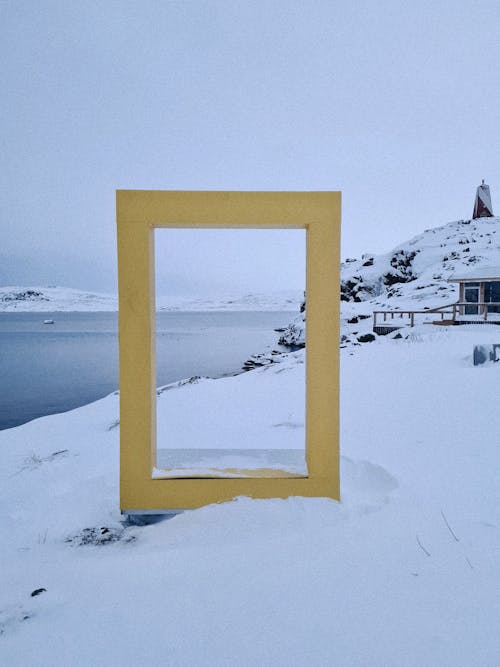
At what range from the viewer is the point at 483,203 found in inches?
2073

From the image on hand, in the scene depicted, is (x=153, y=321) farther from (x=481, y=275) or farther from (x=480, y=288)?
(x=480, y=288)

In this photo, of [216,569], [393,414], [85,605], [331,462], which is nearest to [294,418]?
[393,414]

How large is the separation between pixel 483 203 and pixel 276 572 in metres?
60.0

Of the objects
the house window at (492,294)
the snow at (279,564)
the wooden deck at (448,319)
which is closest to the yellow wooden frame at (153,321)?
the snow at (279,564)

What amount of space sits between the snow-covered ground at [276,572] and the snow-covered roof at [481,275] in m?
21.0

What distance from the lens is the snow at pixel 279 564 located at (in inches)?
79.6

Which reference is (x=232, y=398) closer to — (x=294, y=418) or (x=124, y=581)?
(x=294, y=418)

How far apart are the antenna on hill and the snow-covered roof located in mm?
34019

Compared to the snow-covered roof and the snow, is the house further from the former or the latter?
the snow

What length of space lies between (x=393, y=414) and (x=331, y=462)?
10.7ft

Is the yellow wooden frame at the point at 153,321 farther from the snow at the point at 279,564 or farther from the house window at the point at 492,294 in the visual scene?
the house window at the point at 492,294

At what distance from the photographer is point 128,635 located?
83.0 inches

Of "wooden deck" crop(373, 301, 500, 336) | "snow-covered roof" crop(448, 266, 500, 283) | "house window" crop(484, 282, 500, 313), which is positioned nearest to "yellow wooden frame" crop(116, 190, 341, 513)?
"wooden deck" crop(373, 301, 500, 336)

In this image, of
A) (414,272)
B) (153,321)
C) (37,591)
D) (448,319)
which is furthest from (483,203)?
(37,591)
